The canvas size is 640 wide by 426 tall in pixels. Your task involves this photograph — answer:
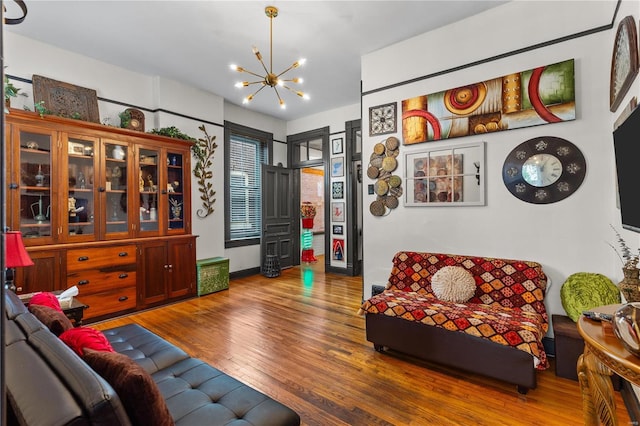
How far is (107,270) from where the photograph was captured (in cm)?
368

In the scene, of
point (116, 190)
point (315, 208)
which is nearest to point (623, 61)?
point (116, 190)

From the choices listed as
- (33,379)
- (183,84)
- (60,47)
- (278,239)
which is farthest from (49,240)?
(278,239)

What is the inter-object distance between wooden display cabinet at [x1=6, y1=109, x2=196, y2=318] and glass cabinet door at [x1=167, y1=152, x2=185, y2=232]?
0.01 meters

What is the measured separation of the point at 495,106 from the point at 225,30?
2.98 m

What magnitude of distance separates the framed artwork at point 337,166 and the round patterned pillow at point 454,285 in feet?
11.4

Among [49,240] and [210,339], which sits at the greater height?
[49,240]

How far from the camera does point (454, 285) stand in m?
2.84

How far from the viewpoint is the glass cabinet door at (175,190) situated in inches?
175

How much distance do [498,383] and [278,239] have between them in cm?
477

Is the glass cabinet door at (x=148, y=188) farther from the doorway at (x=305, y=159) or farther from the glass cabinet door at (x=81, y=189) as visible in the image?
the doorway at (x=305, y=159)

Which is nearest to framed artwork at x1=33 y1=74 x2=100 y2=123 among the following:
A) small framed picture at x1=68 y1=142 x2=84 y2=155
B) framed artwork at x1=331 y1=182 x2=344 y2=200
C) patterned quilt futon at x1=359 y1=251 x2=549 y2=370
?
small framed picture at x1=68 y1=142 x2=84 y2=155

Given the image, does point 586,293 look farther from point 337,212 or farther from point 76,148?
point 76,148

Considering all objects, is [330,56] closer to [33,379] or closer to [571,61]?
[571,61]

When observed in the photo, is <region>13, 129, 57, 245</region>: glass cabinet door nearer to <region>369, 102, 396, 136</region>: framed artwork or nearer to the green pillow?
<region>369, 102, 396, 136</region>: framed artwork
